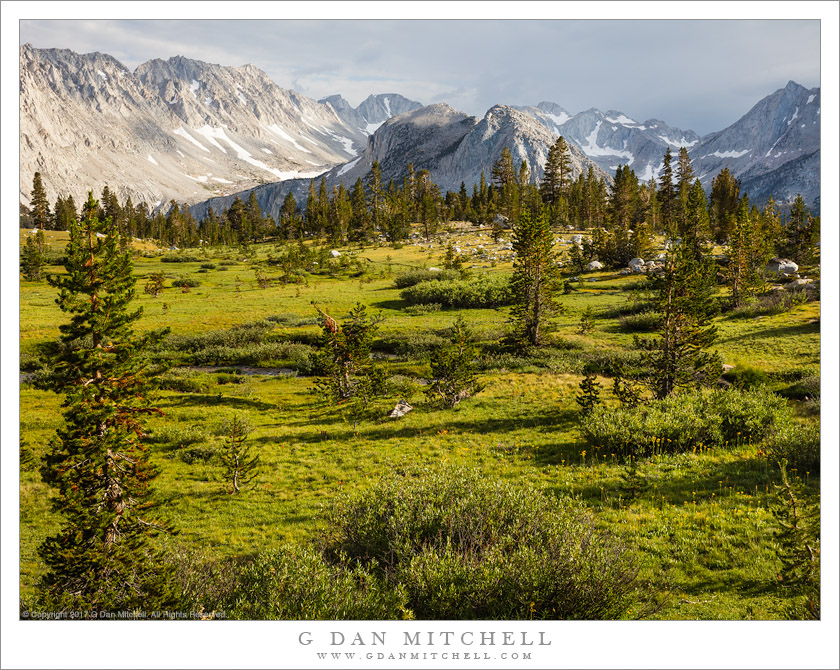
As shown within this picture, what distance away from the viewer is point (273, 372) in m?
36.2

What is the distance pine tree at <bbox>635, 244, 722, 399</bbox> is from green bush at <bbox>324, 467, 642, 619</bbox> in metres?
12.2

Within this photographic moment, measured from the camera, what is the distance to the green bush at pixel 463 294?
2122 inches

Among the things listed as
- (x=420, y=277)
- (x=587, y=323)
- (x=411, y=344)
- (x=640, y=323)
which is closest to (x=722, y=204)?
(x=420, y=277)

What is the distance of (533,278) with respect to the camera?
3572cm

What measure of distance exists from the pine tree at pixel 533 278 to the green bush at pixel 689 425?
17.6 m

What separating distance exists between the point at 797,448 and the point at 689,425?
335 centimetres

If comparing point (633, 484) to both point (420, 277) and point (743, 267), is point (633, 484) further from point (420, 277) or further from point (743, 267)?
point (420, 277)

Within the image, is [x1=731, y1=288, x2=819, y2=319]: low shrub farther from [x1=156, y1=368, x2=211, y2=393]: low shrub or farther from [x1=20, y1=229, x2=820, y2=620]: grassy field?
[x1=156, y1=368, x2=211, y2=393]: low shrub

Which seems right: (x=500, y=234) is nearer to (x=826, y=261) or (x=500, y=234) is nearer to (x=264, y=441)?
(x=264, y=441)

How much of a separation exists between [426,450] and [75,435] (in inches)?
530

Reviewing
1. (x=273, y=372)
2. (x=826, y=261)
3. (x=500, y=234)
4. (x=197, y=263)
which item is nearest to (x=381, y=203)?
(x=500, y=234)

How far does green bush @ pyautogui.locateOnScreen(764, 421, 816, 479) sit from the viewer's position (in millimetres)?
13219

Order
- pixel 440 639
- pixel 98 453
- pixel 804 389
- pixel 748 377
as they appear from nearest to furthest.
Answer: pixel 440 639
pixel 98 453
pixel 804 389
pixel 748 377

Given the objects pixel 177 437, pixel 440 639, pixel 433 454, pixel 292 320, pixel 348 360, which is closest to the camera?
pixel 440 639
